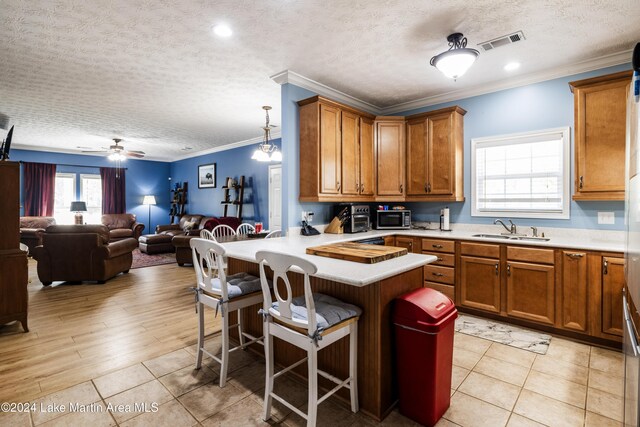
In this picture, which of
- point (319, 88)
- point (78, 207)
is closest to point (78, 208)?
point (78, 207)

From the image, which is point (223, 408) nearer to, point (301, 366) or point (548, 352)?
point (301, 366)

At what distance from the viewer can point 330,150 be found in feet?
12.2

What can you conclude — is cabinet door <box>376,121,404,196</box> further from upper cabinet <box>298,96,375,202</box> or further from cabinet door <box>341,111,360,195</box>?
cabinet door <box>341,111,360,195</box>

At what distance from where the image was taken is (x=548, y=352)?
8.82 feet

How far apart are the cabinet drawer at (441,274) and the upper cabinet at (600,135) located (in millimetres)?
1416

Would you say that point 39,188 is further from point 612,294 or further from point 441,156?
point 612,294

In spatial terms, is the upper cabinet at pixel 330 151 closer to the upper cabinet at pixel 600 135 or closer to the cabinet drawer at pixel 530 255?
the cabinet drawer at pixel 530 255

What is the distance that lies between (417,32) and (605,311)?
2879mm

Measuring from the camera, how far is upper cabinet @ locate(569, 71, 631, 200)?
2803mm

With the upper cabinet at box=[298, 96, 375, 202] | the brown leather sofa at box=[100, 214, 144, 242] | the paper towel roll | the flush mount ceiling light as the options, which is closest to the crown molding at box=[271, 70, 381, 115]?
the upper cabinet at box=[298, 96, 375, 202]

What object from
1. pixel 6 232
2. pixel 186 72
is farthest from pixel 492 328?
pixel 6 232

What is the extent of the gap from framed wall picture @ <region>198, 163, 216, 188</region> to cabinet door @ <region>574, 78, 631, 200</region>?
7.61 meters

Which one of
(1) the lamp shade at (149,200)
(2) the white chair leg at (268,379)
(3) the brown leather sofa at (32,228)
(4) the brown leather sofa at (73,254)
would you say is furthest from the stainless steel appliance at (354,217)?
(1) the lamp shade at (149,200)

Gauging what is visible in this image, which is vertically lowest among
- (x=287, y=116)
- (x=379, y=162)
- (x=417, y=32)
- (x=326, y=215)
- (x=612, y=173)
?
(x=326, y=215)
